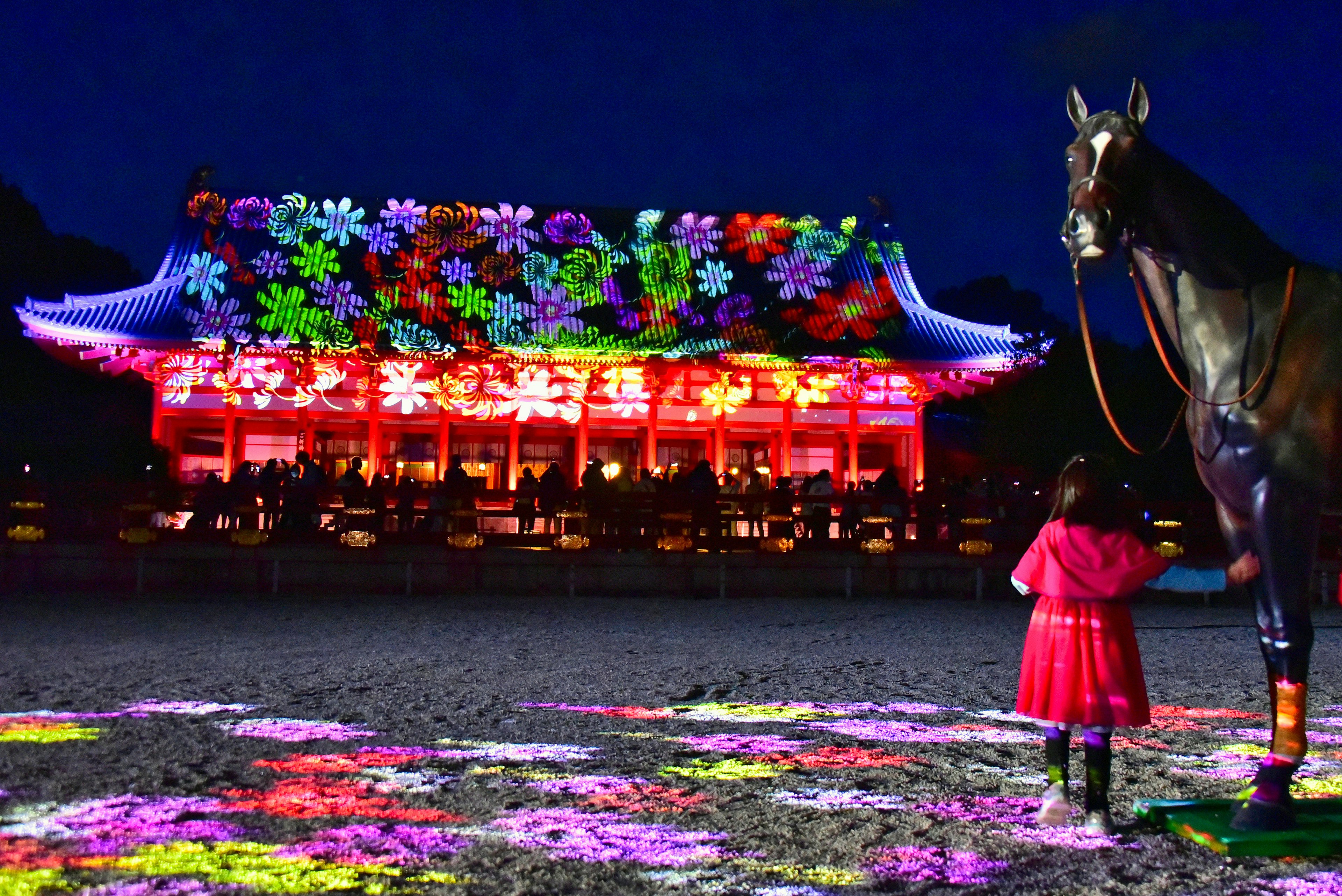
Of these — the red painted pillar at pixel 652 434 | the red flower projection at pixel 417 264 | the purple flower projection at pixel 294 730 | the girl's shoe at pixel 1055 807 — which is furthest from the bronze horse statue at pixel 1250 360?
the red flower projection at pixel 417 264

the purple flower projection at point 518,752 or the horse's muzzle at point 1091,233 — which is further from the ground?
the horse's muzzle at point 1091,233

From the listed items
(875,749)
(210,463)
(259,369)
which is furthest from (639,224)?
(875,749)

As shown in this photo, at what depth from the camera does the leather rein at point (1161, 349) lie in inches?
115

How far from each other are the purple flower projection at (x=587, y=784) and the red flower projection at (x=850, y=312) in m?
14.7

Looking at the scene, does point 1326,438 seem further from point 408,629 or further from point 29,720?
point 408,629

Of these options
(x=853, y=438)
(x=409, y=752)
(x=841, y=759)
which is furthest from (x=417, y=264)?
(x=841, y=759)

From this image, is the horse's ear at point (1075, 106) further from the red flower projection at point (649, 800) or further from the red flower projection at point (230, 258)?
the red flower projection at point (230, 258)

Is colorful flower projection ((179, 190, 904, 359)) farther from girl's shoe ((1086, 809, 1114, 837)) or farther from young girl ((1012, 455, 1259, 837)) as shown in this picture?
girl's shoe ((1086, 809, 1114, 837))

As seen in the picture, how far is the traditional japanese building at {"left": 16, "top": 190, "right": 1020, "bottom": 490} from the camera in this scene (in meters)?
16.8

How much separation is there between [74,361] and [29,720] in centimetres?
1422

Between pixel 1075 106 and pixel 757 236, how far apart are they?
16942 mm

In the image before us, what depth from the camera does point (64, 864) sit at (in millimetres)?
2598

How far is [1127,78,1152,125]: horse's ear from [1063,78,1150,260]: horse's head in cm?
8

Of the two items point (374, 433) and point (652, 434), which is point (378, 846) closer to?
point (652, 434)
